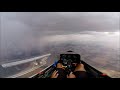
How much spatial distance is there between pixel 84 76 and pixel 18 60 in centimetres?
177

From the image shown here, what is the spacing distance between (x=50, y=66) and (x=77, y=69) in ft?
2.35

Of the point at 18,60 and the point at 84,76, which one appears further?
the point at 18,60

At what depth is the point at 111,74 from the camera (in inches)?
155

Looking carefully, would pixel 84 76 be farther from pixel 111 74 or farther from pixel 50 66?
pixel 50 66
